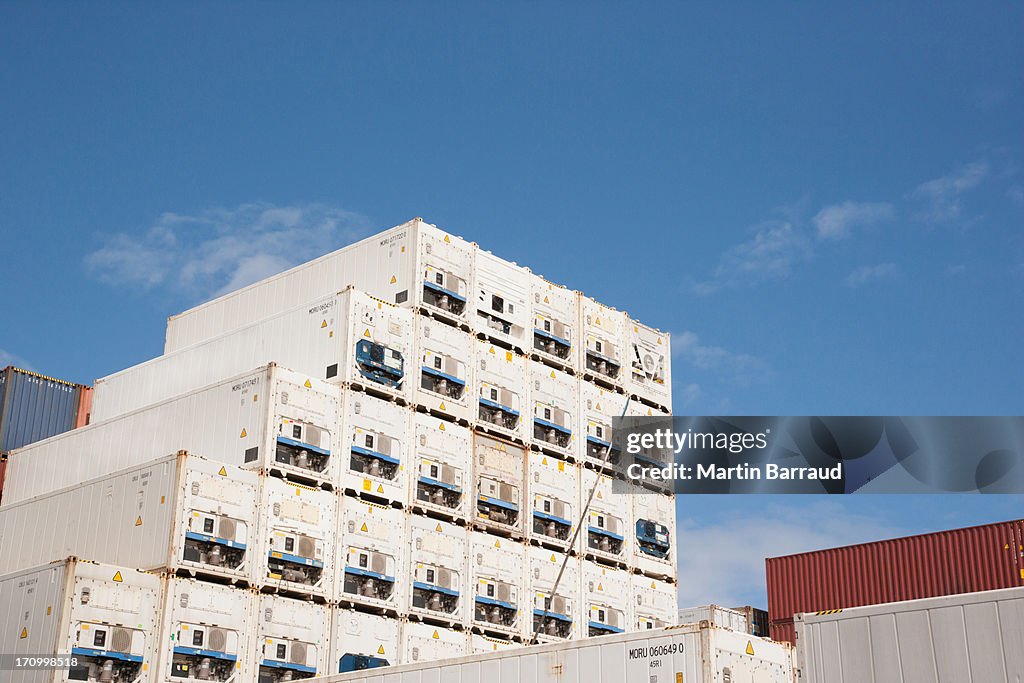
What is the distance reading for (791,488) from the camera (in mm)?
33156

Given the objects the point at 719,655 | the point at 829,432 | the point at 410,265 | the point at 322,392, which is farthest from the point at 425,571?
the point at 719,655

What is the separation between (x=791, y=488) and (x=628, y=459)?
27.6ft

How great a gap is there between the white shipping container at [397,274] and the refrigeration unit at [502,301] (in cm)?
48

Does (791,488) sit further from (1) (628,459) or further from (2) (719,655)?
(2) (719,655)

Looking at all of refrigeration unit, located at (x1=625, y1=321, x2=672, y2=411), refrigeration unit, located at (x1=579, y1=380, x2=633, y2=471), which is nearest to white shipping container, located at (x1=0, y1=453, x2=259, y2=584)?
refrigeration unit, located at (x1=579, y1=380, x2=633, y2=471)

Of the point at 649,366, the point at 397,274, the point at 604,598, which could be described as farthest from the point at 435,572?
the point at 649,366

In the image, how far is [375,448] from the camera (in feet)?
110

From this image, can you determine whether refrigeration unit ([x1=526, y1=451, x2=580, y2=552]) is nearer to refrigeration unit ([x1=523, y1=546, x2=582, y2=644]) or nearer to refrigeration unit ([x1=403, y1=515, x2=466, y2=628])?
refrigeration unit ([x1=523, y1=546, x2=582, y2=644])

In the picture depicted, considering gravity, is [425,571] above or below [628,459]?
below

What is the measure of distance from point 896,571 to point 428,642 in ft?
50.4

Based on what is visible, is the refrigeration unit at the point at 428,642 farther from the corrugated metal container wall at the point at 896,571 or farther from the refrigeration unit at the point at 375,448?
the corrugated metal container wall at the point at 896,571

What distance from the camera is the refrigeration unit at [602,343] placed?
4053cm

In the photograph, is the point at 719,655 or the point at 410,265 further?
the point at 410,265

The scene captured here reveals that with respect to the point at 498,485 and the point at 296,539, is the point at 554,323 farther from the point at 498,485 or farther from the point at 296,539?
the point at 296,539
